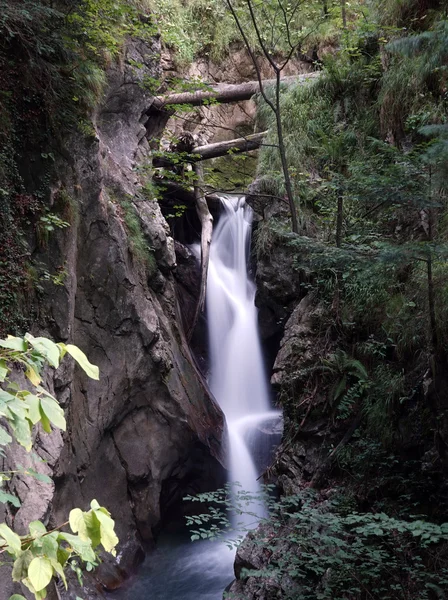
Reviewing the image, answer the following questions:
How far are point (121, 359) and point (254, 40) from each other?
419 inches

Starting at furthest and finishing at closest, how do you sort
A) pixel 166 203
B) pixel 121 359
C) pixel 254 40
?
pixel 254 40, pixel 166 203, pixel 121 359

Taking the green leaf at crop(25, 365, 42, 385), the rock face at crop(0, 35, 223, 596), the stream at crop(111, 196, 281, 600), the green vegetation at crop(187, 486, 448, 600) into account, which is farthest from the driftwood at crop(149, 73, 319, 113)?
the green leaf at crop(25, 365, 42, 385)

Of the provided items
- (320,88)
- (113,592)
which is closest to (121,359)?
(113,592)

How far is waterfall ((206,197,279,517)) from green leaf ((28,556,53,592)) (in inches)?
270

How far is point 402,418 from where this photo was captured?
17.1 ft

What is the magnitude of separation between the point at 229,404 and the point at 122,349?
3.03 m

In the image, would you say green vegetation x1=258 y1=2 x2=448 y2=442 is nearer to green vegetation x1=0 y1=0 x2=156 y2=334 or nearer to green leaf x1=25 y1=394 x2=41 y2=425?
green vegetation x1=0 y1=0 x2=156 y2=334

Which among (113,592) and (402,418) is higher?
(402,418)

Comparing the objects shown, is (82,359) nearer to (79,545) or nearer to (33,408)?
(33,408)

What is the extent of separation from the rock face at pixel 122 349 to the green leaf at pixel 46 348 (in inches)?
154

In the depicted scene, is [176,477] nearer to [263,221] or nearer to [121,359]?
[121,359]

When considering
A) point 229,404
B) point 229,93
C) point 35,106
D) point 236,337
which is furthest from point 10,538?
point 229,93

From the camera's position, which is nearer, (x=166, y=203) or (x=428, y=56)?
(x=428, y=56)

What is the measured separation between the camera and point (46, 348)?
134 centimetres
